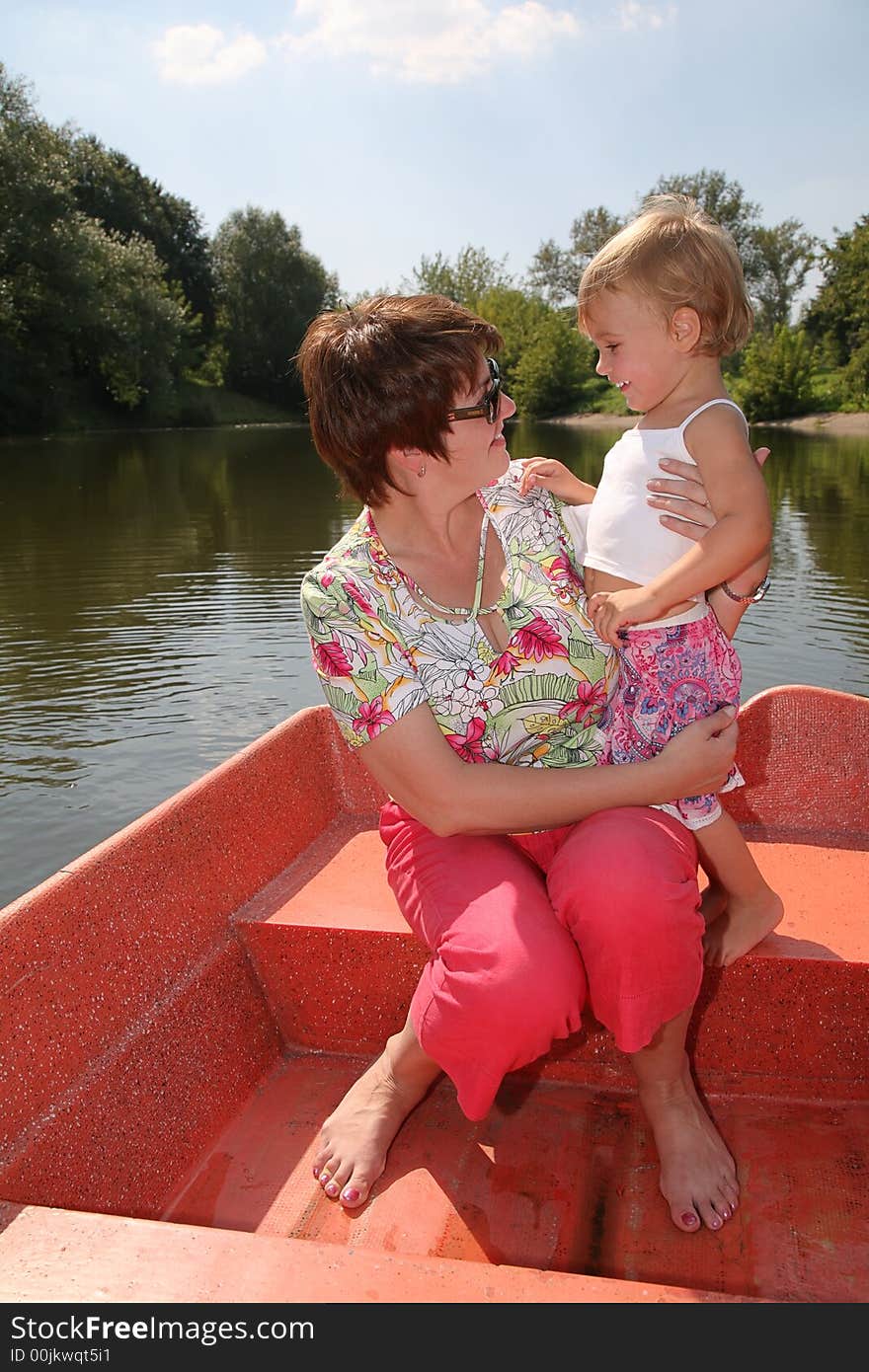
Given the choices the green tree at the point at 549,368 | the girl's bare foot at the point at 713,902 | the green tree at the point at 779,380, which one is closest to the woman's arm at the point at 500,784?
the girl's bare foot at the point at 713,902

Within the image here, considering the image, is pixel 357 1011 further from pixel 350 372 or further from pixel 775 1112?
pixel 350 372

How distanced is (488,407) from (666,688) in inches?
21.6

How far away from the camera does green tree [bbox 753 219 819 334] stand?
51469 millimetres

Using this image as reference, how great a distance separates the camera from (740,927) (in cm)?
183

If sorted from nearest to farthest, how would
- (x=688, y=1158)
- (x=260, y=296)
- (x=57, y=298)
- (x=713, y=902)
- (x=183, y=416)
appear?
(x=688, y=1158) → (x=713, y=902) → (x=57, y=298) → (x=183, y=416) → (x=260, y=296)

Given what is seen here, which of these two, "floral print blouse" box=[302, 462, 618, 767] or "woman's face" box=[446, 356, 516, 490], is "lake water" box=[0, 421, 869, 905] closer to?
"floral print blouse" box=[302, 462, 618, 767]

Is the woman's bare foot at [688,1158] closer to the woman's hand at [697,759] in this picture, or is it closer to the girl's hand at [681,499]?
the woman's hand at [697,759]

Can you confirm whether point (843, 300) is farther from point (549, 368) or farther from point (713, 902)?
point (713, 902)

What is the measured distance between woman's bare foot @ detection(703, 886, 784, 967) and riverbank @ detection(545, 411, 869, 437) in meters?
30.2

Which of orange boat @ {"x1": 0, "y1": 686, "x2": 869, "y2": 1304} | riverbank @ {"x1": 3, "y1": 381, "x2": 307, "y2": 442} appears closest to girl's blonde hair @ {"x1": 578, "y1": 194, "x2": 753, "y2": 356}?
orange boat @ {"x1": 0, "y1": 686, "x2": 869, "y2": 1304}

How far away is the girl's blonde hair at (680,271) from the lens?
5.82 ft

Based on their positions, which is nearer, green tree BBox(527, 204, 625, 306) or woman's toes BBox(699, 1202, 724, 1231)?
woman's toes BBox(699, 1202, 724, 1231)

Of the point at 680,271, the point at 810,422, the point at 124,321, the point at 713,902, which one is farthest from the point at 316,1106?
the point at 810,422

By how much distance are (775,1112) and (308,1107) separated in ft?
2.61
